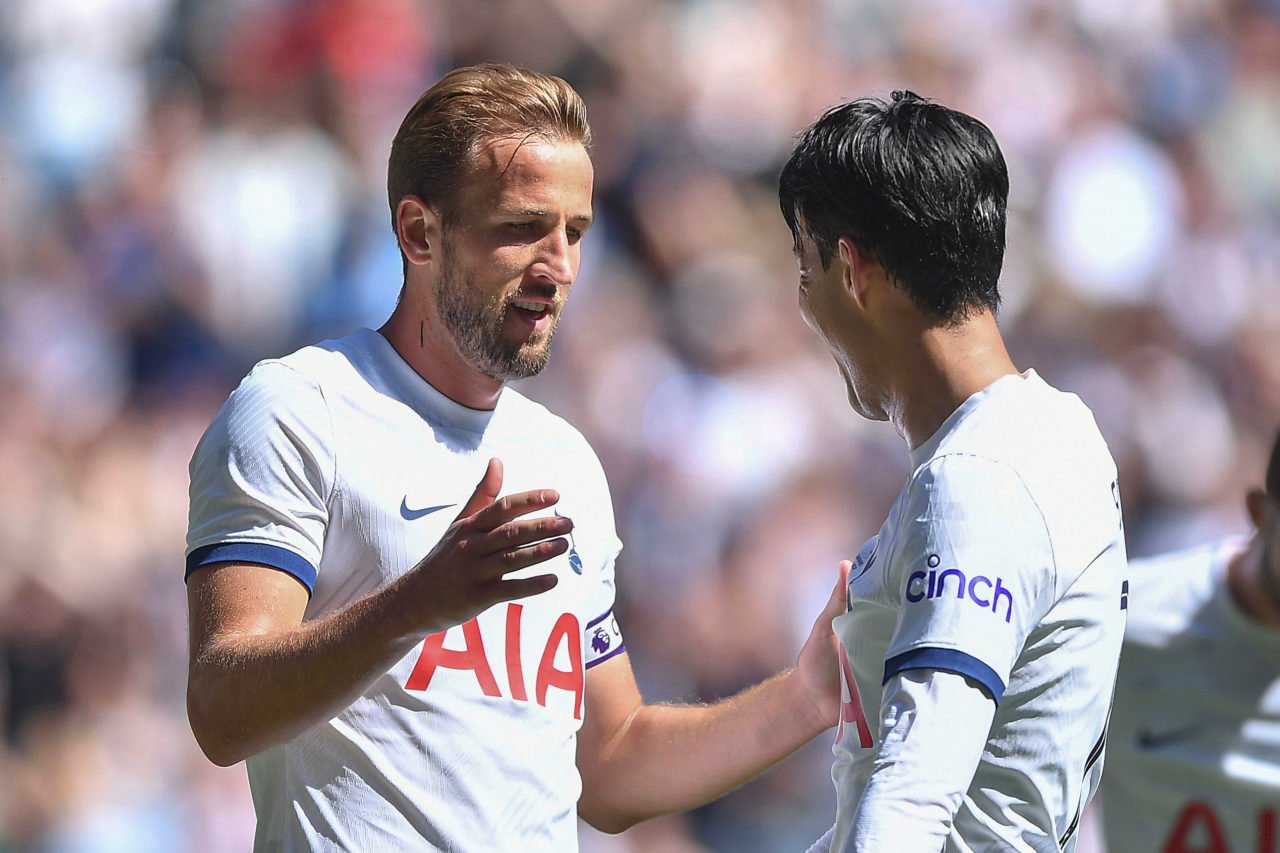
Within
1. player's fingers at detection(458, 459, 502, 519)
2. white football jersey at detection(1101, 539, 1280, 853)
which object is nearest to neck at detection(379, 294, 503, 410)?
player's fingers at detection(458, 459, 502, 519)

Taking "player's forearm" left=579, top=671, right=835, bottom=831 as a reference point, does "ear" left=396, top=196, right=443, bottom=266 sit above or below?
above

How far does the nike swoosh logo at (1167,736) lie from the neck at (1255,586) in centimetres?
30

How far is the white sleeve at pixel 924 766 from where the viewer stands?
7.84 feet

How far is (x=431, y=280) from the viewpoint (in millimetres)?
3354

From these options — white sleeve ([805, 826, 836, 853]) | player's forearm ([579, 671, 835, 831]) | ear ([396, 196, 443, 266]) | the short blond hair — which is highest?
the short blond hair

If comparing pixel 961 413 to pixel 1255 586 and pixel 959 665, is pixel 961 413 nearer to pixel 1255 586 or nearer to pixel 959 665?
pixel 959 665

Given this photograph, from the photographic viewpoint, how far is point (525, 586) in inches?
102

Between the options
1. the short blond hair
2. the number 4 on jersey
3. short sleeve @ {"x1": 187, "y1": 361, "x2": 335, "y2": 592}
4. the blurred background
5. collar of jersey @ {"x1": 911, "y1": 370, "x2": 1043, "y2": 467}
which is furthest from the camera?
the blurred background

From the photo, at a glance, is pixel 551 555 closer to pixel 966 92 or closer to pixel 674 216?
pixel 674 216

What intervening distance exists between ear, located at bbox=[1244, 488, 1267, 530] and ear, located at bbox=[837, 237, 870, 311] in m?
1.66

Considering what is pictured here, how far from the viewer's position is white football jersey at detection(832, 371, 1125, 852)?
248 cm

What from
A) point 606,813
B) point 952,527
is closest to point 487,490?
point 952,527

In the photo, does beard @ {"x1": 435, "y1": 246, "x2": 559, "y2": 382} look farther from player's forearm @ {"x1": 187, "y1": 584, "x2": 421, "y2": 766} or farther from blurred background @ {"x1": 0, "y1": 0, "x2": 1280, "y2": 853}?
blurred background @ {"x1": 0, "y1": 0, "x2": 1280, "y2": 853}

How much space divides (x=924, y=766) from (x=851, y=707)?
1.80 ft
